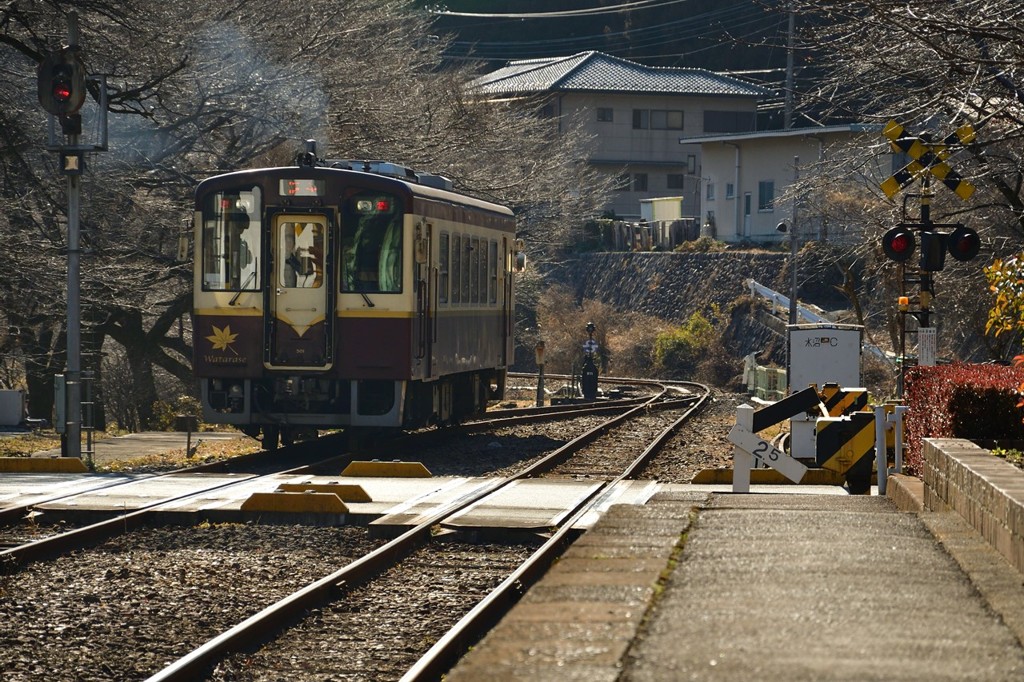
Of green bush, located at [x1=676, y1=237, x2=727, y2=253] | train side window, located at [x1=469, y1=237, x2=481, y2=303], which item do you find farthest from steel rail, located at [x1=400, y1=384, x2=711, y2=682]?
green bush, located at [x1=676, y1=237, x2=727, y2=253]

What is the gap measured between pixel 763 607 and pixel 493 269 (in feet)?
51.4

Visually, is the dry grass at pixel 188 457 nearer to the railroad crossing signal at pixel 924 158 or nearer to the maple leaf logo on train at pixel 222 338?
the maple leaf logo on train at pixel 222 338

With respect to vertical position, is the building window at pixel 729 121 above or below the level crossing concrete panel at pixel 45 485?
above

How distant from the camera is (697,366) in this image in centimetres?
4459

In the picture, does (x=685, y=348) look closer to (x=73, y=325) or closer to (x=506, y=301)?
(x=506, y=301)

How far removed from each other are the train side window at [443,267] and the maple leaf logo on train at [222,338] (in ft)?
8.05

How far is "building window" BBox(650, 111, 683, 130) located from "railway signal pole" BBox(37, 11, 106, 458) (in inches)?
1877

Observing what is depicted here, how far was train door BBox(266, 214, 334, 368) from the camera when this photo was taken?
16859mm

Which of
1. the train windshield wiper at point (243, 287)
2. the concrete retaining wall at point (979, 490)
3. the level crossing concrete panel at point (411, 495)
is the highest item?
the train windshield wiper at point (243, 287)

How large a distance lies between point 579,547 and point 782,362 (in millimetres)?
35623

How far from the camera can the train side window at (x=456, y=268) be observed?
61.5 ft

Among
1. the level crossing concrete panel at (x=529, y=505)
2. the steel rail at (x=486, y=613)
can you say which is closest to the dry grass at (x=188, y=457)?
the level crossing concrete panel at (x=529, y=505)

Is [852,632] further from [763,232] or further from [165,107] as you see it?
[763,232]

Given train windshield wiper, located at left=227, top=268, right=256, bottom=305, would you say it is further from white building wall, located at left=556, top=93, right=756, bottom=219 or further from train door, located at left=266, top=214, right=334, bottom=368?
white building wall, located at left=556, top=93, right=756, bottom=219
